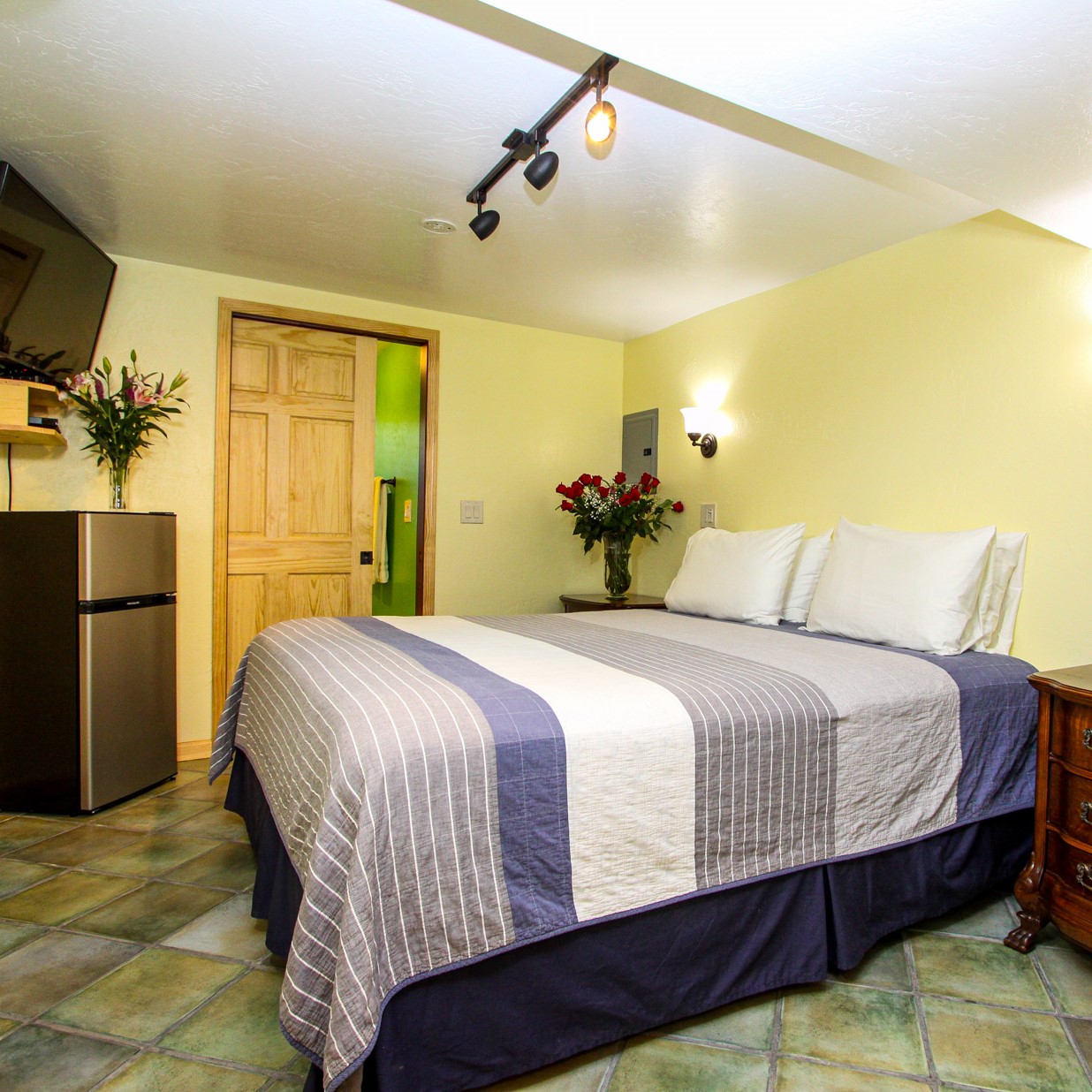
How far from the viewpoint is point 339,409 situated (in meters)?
3.93

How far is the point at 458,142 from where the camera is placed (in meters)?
2.24

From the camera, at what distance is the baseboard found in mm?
3529

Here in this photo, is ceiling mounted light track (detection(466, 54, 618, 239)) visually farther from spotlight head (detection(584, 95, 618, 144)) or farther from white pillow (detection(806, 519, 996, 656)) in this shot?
white pillow (detection(806, 519, 996, 656))

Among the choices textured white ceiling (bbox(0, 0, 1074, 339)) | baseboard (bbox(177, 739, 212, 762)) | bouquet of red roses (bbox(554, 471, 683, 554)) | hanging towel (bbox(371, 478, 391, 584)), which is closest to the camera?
textured white ceiling (bbox(0, 0, 1074, 339))

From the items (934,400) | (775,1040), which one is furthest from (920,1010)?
(934,400)

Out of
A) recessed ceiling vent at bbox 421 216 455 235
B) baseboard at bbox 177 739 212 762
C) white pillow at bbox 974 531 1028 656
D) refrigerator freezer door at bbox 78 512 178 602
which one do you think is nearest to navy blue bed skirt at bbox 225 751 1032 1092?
white pillow at bbox 974 531 1028 656

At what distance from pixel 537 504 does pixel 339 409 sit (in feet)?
4.22

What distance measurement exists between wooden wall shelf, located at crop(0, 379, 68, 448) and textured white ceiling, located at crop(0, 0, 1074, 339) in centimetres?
72

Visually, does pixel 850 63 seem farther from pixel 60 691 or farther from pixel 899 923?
pixel 60 691

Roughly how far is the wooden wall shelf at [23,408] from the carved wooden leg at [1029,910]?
3688mm

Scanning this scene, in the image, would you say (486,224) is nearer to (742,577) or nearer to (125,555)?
(742,577)

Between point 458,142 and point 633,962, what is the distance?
2303mm

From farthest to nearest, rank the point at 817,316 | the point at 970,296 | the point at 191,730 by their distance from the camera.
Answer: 1. the point at 191,730
2. the point at 817,316
3. the point at 970,296

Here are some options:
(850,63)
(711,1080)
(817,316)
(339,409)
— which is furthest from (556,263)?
(711,1080)
